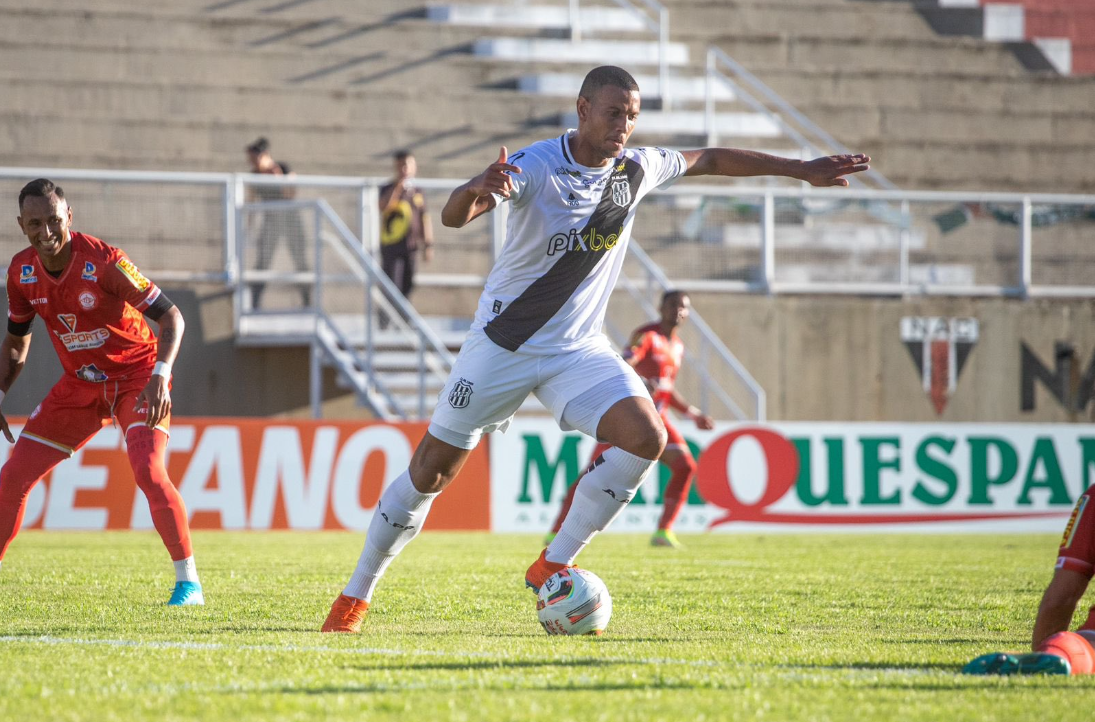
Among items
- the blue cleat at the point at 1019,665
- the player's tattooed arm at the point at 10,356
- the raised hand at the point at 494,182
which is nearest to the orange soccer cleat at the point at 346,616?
the raised hand at the point at 494,182

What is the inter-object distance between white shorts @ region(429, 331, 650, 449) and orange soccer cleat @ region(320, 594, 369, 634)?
79 cm

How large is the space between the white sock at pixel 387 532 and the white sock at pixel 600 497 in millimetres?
677

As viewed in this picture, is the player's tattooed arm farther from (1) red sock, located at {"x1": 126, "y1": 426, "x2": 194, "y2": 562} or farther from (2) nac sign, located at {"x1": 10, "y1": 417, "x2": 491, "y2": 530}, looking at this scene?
(2) nac sign, located at {"x1": 10, "y1": 417, "x2": 491, "y2": 530}

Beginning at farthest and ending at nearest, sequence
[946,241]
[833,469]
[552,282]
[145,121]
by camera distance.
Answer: [145,121] < [946,241] < [833,469] < [552,282]

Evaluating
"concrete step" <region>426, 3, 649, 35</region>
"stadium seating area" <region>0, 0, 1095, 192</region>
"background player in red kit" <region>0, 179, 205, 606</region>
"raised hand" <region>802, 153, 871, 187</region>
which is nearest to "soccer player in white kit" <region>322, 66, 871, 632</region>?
"raised hand" <region>802, 153, 871, 187</region>

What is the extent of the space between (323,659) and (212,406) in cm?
1321

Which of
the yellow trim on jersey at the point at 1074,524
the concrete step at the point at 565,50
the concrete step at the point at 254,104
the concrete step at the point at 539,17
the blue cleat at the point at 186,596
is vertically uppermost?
the concrete step at the point at 539,17

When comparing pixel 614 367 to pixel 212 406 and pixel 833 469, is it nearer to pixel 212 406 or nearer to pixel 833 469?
pixel 833 469

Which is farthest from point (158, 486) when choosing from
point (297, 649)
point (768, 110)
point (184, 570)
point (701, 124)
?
point (768, 110)

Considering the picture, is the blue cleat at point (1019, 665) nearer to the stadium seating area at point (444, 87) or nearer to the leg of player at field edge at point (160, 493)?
the leg of player at field edge at point (160, 493)

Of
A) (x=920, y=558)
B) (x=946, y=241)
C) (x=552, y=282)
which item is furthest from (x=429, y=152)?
(x=552, y=282)

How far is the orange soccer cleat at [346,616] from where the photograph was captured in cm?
650

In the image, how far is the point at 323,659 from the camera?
5.51 metres

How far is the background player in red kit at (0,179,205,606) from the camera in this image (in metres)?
7.40
